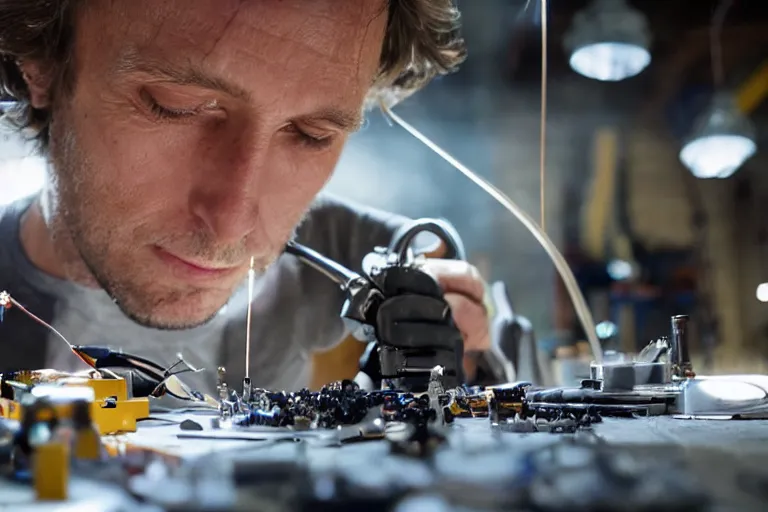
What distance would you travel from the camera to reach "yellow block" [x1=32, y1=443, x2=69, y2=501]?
0.42 metres

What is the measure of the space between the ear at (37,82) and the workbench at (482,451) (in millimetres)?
536

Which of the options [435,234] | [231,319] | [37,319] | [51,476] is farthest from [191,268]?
[51,476]

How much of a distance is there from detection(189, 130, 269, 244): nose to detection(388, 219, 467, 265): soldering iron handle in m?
0.29

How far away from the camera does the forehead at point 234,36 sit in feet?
2.94

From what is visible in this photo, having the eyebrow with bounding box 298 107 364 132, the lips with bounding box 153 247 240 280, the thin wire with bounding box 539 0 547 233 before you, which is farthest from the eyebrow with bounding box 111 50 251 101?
the thin wire with bounding box 539 0 547 233

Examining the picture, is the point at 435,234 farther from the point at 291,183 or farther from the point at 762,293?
the point at 762,293

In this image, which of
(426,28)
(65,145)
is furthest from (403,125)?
(65,145)

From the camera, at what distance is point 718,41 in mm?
1219

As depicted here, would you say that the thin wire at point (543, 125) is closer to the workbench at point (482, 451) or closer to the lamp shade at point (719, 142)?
the lamp shade at point (719, 142)

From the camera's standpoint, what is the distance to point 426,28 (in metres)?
1.10

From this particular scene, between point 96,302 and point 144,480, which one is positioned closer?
point 144,480

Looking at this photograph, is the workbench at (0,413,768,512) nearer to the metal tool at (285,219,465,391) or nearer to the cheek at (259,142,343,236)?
the metal tool at (285,219,465,391)

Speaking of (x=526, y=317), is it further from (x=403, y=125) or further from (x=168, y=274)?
(x=168, y=274)

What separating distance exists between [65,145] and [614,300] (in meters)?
0.97
